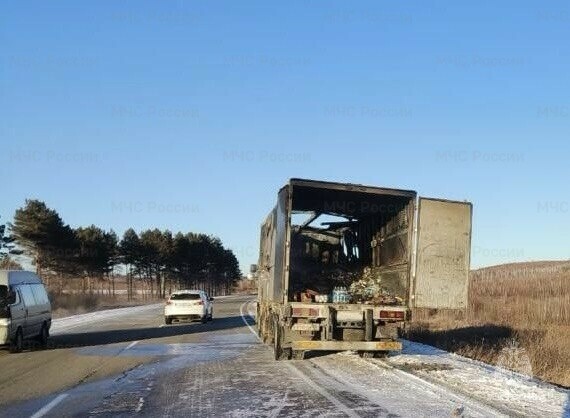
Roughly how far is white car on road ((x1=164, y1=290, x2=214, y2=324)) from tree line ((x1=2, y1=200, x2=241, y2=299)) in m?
29.1

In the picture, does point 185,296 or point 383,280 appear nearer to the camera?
point 383,280

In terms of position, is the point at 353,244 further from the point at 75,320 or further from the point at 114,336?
the point at 75,320

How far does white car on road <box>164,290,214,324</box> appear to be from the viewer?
29094 millimetres

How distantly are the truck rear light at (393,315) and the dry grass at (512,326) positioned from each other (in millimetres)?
2742

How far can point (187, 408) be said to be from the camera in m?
8.80

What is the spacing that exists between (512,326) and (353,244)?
384 inches

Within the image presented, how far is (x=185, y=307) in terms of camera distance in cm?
2930

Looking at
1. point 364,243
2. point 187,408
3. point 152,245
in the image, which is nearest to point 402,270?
point 364,243

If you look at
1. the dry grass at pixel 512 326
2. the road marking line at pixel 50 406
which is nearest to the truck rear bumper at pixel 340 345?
the dry grass at pixel 512 326

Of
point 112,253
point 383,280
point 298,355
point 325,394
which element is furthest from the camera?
point 112,253

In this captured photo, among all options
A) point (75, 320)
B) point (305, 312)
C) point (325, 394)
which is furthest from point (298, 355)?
point (75, 320)

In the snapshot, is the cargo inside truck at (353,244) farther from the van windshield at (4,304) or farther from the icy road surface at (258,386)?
the van windshield at (4,304)

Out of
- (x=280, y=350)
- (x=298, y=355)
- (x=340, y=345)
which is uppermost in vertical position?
(x=340, y=345)

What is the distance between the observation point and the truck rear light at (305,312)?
44.7 ft
